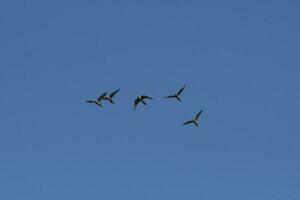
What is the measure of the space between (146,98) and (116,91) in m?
8.66

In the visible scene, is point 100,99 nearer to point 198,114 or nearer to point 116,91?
point 116,91

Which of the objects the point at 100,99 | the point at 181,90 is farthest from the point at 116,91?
the point at 181,90

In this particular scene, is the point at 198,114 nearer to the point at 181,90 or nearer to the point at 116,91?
the point at 181,90

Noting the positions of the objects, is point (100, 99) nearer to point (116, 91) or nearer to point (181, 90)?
point (116, 91)

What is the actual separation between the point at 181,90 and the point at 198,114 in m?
9.53

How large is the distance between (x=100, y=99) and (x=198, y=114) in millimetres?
27550

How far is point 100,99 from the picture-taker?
192 metres

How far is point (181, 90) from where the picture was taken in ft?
622

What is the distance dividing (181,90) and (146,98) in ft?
33.1

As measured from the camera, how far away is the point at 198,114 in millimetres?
194250

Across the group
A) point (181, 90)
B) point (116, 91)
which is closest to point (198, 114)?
point (181, 90)

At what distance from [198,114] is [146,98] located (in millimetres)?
16819

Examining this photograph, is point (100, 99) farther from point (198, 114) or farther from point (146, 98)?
point (198, 114)

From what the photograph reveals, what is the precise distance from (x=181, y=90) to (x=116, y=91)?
57.9 feet
